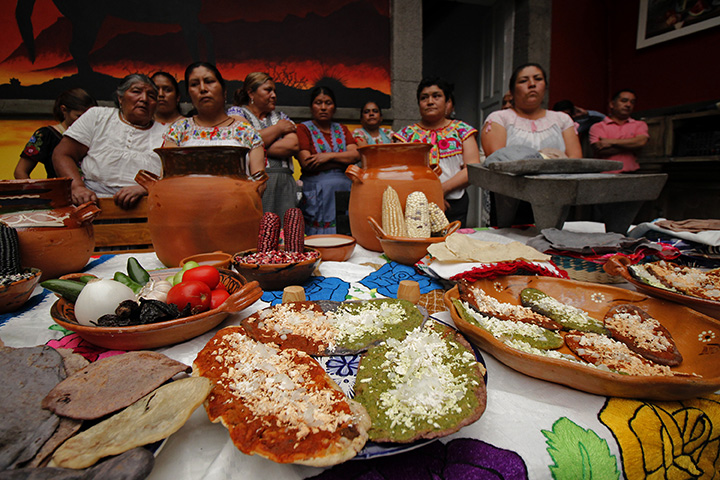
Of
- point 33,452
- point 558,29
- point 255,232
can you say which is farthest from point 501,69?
point 33,452

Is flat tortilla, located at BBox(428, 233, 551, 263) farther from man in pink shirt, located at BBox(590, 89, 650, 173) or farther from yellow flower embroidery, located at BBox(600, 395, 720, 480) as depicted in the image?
man in pink shirt, located at BBox(590, 89, 650, 173)

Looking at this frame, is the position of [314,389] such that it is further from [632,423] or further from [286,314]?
[632,423]

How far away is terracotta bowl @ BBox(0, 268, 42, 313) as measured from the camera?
903mm

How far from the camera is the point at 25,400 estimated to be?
481 millimetres

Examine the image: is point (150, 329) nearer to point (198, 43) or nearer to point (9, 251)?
point (9, 251)

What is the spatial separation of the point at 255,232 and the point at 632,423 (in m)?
1.23

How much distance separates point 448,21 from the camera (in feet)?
30.4

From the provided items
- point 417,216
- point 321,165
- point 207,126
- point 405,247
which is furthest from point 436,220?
point 321,165

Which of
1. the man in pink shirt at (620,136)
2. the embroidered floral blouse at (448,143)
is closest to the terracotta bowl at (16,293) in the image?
the embroidered floral blouse at (448,143)

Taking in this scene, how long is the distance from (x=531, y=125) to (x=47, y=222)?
108 inches

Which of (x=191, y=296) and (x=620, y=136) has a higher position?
(x=620, y=136)

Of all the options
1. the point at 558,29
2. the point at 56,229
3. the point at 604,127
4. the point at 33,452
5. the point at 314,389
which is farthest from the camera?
the point at 558,29

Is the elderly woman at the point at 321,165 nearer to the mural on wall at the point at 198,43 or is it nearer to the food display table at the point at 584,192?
the mural on wall at the point at 198,43

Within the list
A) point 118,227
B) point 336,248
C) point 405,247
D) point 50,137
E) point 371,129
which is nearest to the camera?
point 405,247
